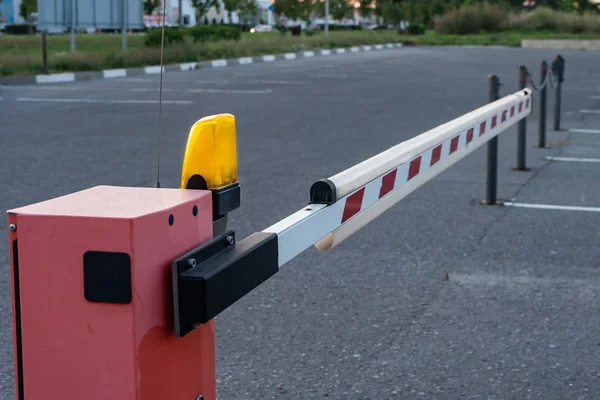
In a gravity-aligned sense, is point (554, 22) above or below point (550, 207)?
above

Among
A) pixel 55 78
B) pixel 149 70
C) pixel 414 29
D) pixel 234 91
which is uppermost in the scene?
pixel 414 29

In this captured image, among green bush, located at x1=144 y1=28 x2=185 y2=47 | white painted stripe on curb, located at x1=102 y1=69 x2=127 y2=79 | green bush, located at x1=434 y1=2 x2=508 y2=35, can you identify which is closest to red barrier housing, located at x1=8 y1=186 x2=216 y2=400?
white painted stripe on curb, located at x1=102 y1=69 x2=127 y2=79

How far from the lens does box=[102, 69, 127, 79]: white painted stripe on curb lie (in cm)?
2328

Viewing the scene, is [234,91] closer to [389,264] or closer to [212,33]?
[389,264]

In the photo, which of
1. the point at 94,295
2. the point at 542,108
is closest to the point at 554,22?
the point at 542,108

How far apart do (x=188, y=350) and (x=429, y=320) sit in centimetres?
249

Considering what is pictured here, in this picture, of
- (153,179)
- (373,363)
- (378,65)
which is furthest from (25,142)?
(378,65)

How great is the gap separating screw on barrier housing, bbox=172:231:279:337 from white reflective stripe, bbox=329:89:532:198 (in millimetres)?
668

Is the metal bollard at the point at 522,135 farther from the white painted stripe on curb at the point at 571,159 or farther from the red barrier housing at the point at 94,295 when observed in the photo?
the red barrier housing at the point at 94,295

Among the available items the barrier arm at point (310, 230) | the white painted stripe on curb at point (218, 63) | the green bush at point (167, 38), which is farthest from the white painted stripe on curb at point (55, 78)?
the barrier arm at point (310, 230)

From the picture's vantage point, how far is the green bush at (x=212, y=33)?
38622 millimetres

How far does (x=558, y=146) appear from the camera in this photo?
10.7 m

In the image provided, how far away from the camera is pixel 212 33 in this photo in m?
40.3

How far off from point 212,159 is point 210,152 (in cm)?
2
